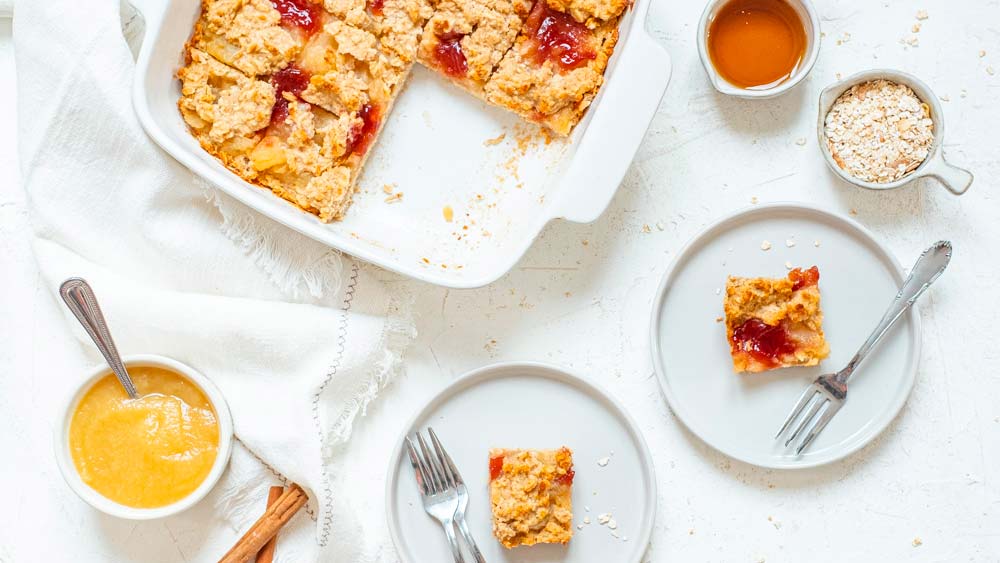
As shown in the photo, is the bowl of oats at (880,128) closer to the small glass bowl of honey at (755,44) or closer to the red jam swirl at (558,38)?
the small glass bowl of honey at (755,44)

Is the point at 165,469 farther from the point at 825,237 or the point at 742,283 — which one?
the point at 825,237

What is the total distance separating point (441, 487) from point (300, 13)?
4.33 ft

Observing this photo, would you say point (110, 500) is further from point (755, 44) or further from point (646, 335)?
point (755, 44)

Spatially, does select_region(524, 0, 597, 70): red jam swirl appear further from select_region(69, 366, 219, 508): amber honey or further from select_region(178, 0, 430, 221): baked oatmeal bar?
select_region(69, 366, 219, 508): amber honey

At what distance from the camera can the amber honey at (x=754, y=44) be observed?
2414 mm

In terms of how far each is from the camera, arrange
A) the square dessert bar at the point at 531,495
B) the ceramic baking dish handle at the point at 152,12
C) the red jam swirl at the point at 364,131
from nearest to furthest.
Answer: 1. the ceramic baking dish handle at the point at 152,12
2. the square dessert bar at the point at 531,495
3. the red jam swirl at the point at 364,131

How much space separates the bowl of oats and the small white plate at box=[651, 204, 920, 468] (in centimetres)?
16

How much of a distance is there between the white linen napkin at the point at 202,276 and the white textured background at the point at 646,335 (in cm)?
13

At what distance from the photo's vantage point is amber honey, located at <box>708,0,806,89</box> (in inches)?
95.0

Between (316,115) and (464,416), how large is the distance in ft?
2.99

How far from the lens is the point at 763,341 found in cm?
236

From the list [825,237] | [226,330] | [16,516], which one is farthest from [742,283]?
[16,516]

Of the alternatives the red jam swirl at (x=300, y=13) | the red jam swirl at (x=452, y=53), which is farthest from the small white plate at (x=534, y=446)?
the red jam swirl at (x=300, y=13)

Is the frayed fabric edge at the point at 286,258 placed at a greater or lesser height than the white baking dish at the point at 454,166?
lesser
